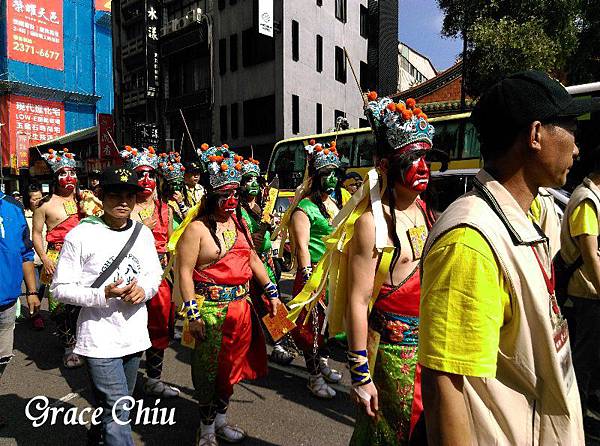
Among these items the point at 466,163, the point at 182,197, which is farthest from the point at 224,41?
the point at 182,197

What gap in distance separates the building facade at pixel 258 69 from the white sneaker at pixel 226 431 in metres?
19.5

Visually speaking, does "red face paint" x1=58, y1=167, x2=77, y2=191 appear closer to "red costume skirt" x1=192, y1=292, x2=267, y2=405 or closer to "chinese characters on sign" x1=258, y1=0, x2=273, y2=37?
"red costume skirt" x1=192, y1=292, x2=267, y2=405

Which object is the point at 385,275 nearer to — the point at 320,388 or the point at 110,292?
the point at 110,292

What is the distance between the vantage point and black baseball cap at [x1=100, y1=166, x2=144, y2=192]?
2939 mm

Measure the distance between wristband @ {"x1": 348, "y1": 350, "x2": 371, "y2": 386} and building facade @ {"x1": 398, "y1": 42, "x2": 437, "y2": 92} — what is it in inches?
1281

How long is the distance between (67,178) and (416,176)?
16.9 ft

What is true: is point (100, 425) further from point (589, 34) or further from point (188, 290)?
point (589, 34)

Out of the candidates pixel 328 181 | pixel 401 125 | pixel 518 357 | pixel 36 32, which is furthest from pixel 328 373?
pixel 36 32

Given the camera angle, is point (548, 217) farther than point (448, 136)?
No

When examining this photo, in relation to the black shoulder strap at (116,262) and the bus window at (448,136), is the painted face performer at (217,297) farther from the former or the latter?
the bus window at (448,136)

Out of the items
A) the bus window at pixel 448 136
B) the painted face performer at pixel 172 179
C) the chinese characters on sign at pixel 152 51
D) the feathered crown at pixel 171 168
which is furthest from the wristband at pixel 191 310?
the chinese characters on sign at pixel 152 51

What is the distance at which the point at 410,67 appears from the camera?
3744 centimetres

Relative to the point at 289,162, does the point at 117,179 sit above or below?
below

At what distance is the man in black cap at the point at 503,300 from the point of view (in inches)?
48.8
